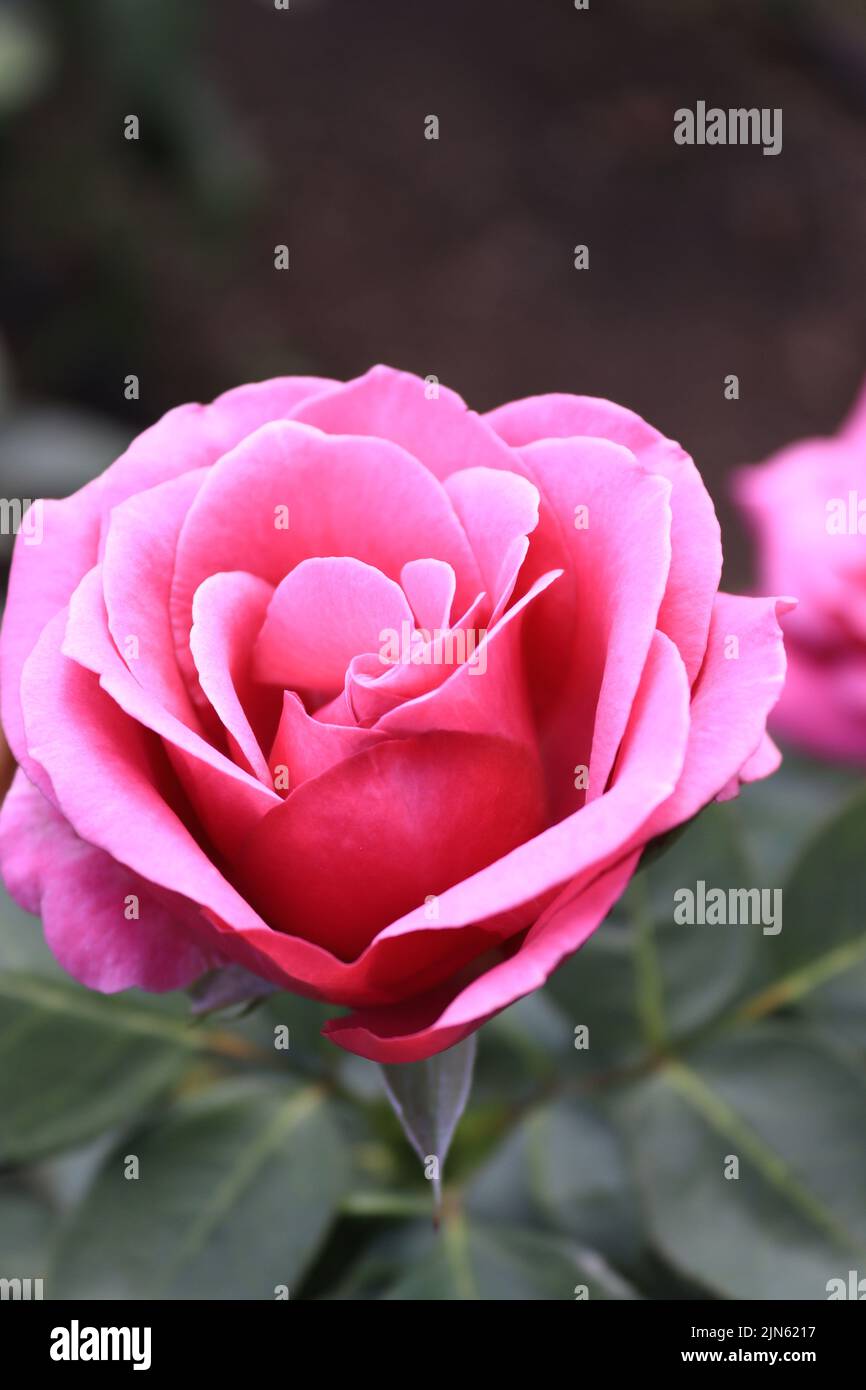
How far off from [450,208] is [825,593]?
7.02ft

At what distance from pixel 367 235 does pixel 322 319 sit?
227 millimetres

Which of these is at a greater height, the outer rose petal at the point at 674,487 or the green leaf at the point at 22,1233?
the outer rose petal at the point at 674,487

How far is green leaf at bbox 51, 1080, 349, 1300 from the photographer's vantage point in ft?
2.09

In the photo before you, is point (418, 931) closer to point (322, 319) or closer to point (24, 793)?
point (24, 793)

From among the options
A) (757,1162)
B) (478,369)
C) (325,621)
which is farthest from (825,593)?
(478,369)

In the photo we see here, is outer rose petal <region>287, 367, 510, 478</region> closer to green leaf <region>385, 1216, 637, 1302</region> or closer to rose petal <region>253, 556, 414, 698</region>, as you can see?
rose petal <region>253, 556, 414, 698</region>

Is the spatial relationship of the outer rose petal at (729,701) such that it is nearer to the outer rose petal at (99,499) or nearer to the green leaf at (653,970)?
the outer rose petal at (99,499)

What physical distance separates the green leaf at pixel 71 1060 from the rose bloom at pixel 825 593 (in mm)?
413

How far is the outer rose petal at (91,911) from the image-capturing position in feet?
1.50

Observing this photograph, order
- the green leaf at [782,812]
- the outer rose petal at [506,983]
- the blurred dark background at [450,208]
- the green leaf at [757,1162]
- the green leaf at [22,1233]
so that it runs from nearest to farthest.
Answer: the outer rose petal at [506,983], the green leaf at [757,1162], the green leaf at [22,1233], the green leaf at [782,812], the blurred dark background at [450,208]

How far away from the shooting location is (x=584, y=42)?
290 cm

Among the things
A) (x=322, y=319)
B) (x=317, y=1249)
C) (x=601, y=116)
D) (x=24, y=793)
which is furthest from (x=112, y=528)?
(x=601, y=116)

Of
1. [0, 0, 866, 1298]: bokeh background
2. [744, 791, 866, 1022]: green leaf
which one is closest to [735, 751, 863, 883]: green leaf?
[0, 0, 866, 1298]: bokeh background

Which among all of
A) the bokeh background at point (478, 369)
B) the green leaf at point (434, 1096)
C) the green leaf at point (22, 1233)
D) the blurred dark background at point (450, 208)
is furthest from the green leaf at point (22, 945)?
the blurred dark background at point (450, 208)
